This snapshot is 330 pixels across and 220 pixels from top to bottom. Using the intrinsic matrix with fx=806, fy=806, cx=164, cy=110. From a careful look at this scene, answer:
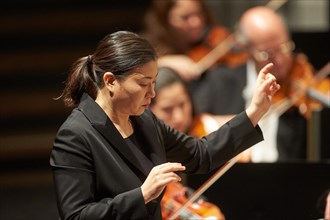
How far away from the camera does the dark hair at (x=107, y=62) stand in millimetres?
2002

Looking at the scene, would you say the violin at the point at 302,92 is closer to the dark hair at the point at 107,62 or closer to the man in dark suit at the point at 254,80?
the man in dark suit at the point at 254,80

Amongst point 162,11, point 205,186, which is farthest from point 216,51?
point 205,186

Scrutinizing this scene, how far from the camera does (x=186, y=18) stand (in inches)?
165

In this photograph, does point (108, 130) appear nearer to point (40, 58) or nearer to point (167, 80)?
point (167, 80)

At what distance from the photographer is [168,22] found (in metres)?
4.18

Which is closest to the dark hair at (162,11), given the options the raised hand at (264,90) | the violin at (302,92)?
the violin at (302,92)

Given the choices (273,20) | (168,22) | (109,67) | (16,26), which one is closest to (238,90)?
(273,20)

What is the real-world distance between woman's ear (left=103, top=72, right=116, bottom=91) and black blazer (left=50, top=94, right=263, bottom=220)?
2.6 inches

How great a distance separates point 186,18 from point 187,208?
1818 millimetres

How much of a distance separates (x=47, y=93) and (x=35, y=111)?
122mm

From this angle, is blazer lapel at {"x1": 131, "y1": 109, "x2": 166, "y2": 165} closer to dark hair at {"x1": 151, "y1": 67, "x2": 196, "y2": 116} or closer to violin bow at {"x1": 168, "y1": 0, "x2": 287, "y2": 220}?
violin bow at {"x1": 168, "y1": 0, "x2": 287, "y2": 220}

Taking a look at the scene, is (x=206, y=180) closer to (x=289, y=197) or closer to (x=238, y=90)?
(x=289, y=197)

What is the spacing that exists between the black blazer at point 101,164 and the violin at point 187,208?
1.33ft

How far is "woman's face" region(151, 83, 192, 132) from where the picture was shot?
3.09 metres
